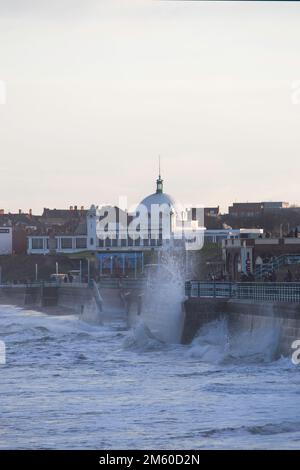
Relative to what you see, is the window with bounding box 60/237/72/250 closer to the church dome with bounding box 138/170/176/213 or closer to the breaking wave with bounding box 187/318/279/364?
the church dome with bounding box 138/170/176/213

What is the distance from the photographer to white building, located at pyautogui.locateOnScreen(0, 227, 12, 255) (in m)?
182

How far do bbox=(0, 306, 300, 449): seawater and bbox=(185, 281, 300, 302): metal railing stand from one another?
1356 mm

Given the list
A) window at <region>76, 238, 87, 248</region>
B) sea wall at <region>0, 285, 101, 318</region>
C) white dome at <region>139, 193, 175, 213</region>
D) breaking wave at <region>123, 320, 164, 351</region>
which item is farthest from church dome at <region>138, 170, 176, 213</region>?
breaking wave at <region>123, 320, 164, 351</region>

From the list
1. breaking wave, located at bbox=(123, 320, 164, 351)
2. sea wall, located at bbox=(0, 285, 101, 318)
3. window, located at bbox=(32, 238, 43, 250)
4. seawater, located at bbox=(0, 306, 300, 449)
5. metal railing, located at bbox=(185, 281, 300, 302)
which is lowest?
seawater, located at bbox=(0, 306, 300, 449)

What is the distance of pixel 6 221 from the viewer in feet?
621

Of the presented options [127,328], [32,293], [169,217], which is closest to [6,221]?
[169,217]

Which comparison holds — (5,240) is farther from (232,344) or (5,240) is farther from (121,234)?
(232,344)

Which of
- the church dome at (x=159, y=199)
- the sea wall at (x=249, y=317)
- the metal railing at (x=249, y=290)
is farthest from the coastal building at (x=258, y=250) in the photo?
the church dome at (x=159, y=199)

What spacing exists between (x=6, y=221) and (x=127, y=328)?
12212 cm

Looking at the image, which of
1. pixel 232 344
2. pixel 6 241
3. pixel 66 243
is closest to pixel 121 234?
pixel 66 243

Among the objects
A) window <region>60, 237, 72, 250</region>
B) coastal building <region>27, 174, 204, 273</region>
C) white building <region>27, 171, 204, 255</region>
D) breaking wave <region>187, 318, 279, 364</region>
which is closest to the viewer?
breaking wave <region>187, 318, 279, 364</region>

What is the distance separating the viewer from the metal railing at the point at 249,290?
40.8 metres

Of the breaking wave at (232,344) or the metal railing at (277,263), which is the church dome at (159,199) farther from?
the breaking wave at (232,344)

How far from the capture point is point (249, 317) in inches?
1700
